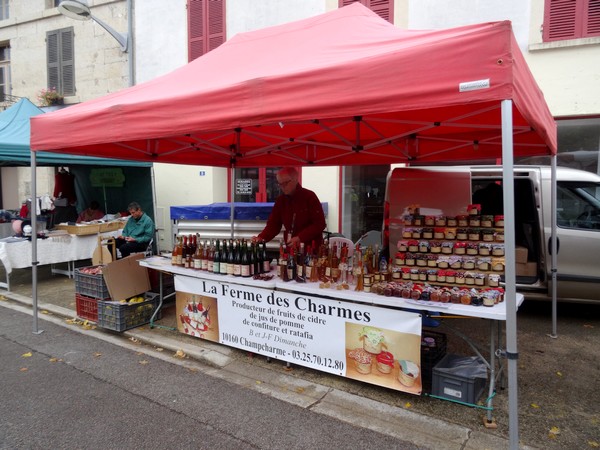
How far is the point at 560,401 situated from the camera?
135 inches

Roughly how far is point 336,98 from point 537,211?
378cm

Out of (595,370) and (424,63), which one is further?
(595,370)

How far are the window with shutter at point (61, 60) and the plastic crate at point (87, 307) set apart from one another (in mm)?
8617

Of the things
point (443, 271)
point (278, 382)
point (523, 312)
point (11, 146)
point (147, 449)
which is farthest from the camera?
point (11, 146)

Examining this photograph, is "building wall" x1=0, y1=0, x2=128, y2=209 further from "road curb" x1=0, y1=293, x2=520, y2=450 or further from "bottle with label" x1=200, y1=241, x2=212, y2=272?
"road curb" x1=0, y1=293, x2=520, y2=450

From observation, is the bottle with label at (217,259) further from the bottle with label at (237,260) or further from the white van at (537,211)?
the white van at (537,211)

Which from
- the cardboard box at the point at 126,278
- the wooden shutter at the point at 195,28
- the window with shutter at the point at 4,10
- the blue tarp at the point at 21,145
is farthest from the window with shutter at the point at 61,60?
the cardboard box at the point at 126,278

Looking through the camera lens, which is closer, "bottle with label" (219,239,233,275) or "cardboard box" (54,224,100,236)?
"bottle with label" (219,239,233,275)

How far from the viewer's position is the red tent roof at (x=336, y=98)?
2.49m

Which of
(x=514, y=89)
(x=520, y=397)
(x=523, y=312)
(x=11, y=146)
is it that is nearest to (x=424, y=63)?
(x=514, y=89)

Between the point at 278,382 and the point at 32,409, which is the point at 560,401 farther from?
the point at 32,409

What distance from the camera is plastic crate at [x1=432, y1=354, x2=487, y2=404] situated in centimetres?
323

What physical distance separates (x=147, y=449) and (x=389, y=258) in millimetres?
3394

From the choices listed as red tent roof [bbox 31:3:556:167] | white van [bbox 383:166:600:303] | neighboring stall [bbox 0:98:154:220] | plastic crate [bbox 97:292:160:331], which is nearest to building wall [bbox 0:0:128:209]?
neighboring stall [bbox 0:98:154:220]
